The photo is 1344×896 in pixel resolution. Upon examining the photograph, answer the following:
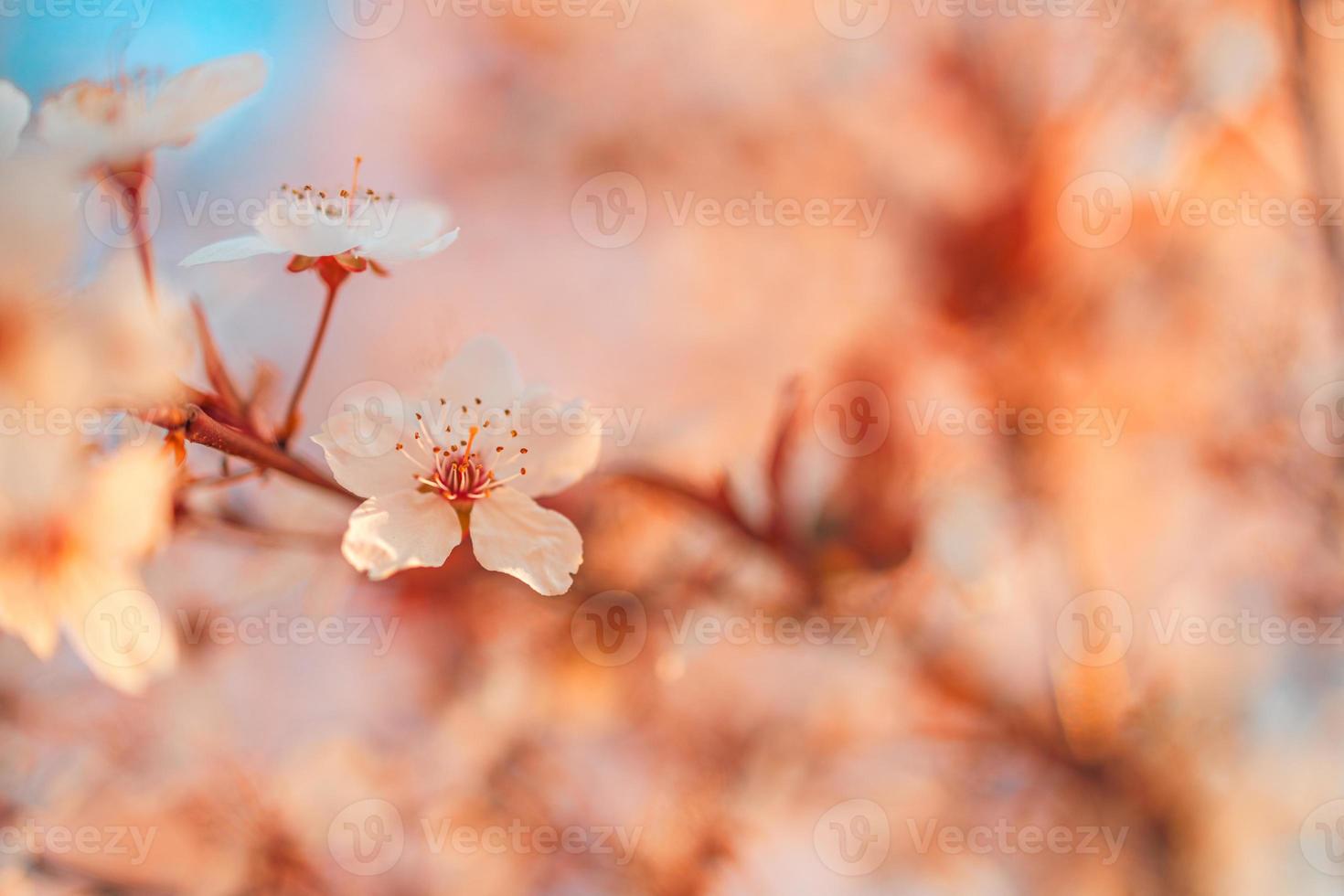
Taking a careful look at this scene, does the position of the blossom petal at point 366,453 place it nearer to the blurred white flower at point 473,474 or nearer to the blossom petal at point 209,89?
the blurred white flower at point 473,474

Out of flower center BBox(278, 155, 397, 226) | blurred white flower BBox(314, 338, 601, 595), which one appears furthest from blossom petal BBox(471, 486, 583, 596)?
flower center BBox(278, 155, 397, 226)

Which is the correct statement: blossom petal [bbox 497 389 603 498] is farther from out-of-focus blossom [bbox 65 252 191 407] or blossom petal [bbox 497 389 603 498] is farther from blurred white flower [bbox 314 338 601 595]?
out-of-focus blossom [bbox 65 252 191 407]

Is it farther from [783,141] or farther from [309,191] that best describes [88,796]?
[783,141]

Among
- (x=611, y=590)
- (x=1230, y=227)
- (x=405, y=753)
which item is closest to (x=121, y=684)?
(x=611, y=590)

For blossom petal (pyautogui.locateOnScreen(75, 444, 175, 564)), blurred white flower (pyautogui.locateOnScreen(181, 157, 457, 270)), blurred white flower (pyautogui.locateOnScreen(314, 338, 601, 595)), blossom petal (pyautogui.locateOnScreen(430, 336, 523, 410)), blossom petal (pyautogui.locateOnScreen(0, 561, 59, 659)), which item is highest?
blurred white flower (pyautogui.locateOnScreen(181, 157, 457, 270))

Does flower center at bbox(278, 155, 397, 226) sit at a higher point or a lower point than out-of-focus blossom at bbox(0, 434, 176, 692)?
higher

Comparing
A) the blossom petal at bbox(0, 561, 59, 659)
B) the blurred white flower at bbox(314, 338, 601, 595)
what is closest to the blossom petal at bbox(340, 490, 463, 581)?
the blurred white flower at bbox(314, 338, 601, 595)
